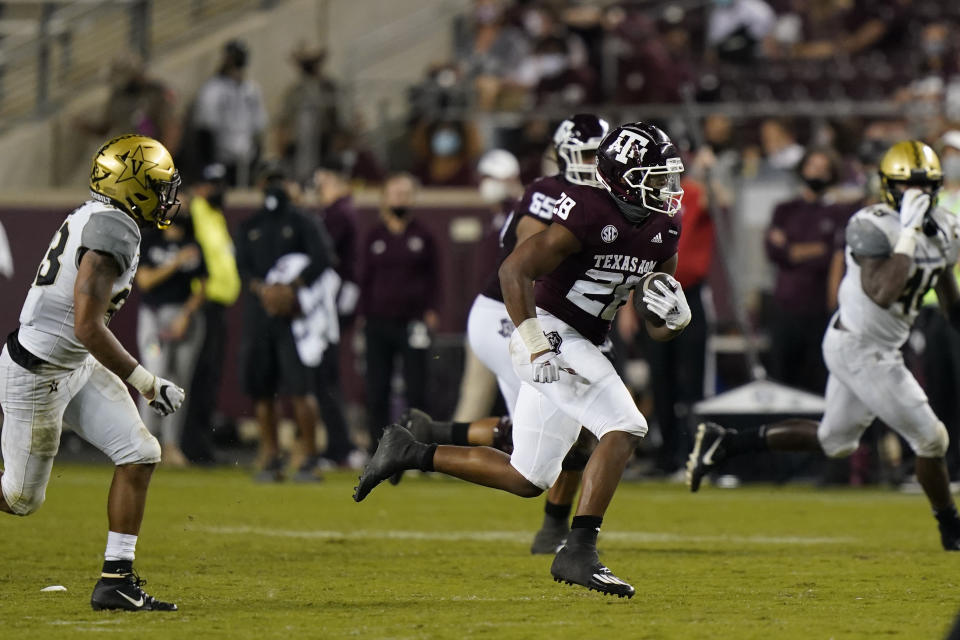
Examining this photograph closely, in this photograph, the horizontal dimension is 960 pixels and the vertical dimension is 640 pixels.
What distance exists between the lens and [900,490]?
1173 cm

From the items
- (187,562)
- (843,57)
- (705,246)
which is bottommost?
(187,562)

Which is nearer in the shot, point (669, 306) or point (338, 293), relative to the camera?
point (669, 306)

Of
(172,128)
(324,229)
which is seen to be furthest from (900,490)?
(172,128)

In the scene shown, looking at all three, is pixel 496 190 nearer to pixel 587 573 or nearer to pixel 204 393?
pixel 204 393

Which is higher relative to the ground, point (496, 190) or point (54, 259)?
point (496, 190)

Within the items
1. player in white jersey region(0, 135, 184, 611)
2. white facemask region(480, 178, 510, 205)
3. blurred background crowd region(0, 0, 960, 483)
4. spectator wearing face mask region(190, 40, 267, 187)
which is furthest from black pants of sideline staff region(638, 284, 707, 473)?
player in white jersey region(0, 135, 184, 611)

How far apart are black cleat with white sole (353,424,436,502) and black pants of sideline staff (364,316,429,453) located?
17.5ft

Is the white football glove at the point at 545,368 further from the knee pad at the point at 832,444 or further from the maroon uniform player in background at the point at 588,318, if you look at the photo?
the knee pad at the point at 832,444

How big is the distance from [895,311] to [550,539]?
2.06 m

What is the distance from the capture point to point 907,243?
7.91 meters

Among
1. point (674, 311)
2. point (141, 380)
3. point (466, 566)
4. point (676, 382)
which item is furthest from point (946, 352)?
point (141, 380)

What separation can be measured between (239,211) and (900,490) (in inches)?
247

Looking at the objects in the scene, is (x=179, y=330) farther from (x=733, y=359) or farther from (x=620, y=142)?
(x=620, y=142)

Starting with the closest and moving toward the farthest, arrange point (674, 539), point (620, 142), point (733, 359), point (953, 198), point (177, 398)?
point (177, 398), point (620, 142), point (674, 539), point (953, 198), point (733, 359)
